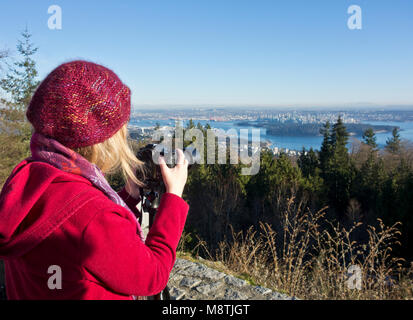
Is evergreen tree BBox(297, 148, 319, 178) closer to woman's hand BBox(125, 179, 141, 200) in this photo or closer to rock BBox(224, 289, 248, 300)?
rock BBox(224, 289, 248, 300)

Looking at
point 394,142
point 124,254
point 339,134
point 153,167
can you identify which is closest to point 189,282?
point 153,167

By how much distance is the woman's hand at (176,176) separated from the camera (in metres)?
1.08

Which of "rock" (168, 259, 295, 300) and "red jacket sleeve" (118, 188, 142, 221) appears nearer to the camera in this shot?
"red jacket sleeve" (118, 188, 142, 221)

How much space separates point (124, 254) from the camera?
83cm

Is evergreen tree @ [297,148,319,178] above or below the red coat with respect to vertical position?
below

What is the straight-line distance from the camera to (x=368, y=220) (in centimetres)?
2095

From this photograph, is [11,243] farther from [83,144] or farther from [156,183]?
[156,183]

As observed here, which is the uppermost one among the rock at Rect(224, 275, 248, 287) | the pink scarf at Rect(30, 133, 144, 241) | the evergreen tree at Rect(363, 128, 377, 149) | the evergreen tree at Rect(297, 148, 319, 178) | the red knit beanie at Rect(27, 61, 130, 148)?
the red knit beanie at Rect(27, 61, 130, 148)

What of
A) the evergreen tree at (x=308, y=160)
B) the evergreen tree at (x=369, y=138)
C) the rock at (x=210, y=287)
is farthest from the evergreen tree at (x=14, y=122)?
the evergreen tree at (x=369, y=138)

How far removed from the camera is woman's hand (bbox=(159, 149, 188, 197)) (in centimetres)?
108

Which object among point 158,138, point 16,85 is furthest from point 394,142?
point 158,138

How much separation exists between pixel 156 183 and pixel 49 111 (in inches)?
23.2

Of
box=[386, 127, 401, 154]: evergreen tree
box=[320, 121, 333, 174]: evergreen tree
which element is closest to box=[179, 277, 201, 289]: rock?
box=[320, 121, 333, 174]: evergreen tree

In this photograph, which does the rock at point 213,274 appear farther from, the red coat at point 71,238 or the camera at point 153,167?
the red coat at point 71,238
